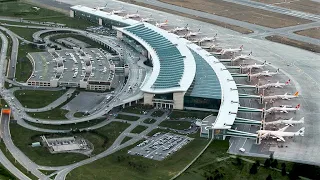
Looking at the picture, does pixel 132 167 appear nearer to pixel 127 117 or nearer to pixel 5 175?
pixel 5 175

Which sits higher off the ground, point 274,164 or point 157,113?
point 157,113

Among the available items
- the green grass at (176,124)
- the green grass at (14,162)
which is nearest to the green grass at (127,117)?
the green grass at (176,124)

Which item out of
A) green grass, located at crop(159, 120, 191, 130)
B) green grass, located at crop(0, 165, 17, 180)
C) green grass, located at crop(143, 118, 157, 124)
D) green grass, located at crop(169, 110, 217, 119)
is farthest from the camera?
green grass, located at crop(169, 110, 217, 119)

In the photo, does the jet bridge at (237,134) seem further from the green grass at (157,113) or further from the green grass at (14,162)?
the green grass at (14,162)

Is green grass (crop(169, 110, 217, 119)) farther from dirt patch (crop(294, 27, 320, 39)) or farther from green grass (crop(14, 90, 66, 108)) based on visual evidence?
dirt patch (crop(294, 27, 320, 39))

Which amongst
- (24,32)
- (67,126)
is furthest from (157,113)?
(24,32)

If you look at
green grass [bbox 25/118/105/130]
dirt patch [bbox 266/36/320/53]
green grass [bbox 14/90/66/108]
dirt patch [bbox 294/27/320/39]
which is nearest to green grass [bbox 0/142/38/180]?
green grass [bbox 25/118/105/130]
